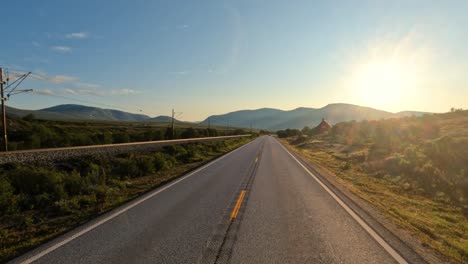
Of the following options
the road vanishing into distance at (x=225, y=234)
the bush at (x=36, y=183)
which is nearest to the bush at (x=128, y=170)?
the bush at (x=36, y=183)

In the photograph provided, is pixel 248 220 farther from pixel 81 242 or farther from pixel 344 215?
pixel 81 242

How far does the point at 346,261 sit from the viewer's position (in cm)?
492

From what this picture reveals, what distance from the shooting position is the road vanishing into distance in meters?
5.01

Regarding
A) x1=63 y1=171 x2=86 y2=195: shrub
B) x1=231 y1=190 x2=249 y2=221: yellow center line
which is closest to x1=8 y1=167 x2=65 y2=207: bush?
x1=63 y1=171 x2=86 y2=195: shrub

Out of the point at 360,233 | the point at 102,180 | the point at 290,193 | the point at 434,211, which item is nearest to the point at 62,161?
the point at 102,180

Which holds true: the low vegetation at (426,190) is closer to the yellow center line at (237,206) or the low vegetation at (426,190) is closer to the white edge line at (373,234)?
the white edge line at (373,234)

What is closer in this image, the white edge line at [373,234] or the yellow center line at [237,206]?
the white edge line at [373,234]

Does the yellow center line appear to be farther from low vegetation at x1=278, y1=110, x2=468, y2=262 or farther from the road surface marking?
low vegetation at x1=278, y1=110, x2=468, y2=262

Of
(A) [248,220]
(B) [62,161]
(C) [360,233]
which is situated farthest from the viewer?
(B) [62,161]

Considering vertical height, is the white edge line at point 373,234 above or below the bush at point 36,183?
above

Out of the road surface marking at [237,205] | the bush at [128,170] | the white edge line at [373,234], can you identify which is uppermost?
the white edge line at [373,234]

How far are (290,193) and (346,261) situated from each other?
5.74 m

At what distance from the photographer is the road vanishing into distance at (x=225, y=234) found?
16.4 ft

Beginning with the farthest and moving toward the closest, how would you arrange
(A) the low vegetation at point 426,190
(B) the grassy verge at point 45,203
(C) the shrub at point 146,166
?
(C) the shrub at point 146,166
(A) the low vegetation at point 426,190
(B) the grassy verge at point 45,203
